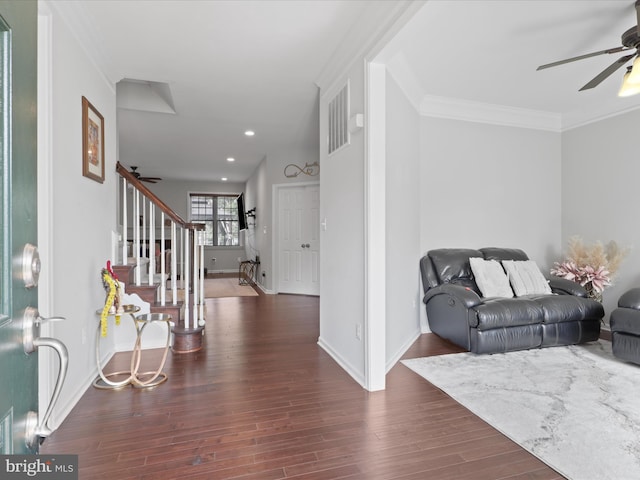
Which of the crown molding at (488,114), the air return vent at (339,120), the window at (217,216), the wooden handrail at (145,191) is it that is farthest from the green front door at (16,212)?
the window at (217,216)

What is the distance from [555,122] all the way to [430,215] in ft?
7.48

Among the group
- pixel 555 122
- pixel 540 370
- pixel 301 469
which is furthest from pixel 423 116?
pixel 301 469

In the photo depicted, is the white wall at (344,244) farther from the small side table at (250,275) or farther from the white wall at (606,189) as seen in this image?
the small side table at (250,275)

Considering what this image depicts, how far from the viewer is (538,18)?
2504mm

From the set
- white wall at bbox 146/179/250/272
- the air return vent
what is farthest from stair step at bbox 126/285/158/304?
white wall at bbox 146/179/250/272

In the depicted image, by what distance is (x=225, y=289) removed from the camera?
7.20 meters

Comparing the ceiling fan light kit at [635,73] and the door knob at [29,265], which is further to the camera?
the ceiling fan light kit at [635,73]

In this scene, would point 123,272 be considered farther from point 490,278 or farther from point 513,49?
point 513,49

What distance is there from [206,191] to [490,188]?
7891mm

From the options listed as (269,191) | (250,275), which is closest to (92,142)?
(269,191)

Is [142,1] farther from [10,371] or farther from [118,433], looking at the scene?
[118,433]

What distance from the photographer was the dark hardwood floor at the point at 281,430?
5.60 feet

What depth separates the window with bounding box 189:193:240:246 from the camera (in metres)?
10.3

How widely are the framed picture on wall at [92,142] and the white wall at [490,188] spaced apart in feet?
10.6
